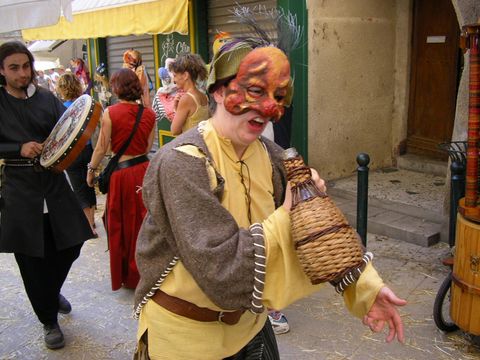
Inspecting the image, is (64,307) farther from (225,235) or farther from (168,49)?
(168,49)

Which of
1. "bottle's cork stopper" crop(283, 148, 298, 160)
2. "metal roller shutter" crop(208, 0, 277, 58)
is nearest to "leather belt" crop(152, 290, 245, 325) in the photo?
"bottle's cork stopper" crop(283, 148, 298, 160)

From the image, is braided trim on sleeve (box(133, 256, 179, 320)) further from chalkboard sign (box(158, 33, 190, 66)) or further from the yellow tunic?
chalkboard sign (box(158, 33, 190, 66))

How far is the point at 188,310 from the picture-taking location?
159cm

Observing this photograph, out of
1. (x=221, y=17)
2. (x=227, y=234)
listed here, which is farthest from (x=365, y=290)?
(x=221, y=17)

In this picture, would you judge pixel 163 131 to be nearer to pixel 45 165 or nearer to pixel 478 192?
pixel 45 165

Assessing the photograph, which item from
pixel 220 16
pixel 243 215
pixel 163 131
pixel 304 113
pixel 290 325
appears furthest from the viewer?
pixel 163 131

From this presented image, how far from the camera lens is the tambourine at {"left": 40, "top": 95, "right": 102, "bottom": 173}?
312 centimetres

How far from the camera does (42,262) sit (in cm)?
334

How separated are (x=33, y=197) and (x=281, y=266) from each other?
2.33 meters

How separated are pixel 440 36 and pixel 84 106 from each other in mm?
4575

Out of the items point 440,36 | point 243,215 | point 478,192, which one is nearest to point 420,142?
point 440,36

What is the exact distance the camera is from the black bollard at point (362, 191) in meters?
3.77

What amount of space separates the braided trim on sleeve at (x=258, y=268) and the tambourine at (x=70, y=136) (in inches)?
79.4

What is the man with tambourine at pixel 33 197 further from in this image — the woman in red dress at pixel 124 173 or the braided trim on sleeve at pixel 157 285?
the braided trim on sleeve at pixel 157 285
